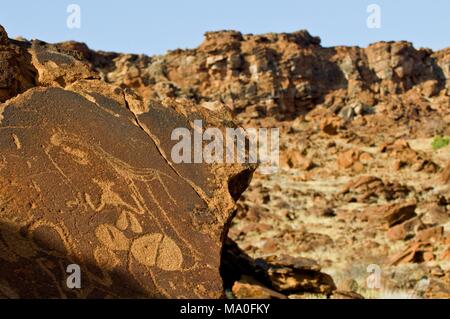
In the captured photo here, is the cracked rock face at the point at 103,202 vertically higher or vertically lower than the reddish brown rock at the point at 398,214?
higher

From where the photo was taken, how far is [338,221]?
14945mm

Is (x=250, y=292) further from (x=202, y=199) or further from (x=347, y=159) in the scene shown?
(x=347, y=159)

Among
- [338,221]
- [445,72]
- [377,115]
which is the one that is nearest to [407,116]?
[377,115]

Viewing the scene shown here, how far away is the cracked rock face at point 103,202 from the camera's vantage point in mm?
3709

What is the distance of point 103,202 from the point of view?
13.3 ft

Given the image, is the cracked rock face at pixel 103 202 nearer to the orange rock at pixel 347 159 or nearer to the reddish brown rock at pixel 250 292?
the reddish brown rock at pixel 250 292

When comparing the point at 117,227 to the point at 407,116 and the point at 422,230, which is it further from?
the point at 407,116

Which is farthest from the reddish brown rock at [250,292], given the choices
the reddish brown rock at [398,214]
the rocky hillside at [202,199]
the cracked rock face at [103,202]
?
the reddish brown rock at [398,214]

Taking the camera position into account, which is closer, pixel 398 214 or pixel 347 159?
pixel 398 214

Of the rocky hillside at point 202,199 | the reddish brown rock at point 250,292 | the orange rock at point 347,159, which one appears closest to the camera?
the rocky hillside at point 202,199

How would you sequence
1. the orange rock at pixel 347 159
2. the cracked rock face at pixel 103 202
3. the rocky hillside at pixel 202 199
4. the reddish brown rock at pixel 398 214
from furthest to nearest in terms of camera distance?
the orange rock at pixel 347 159 < the reddish brown rock at pixel 398 214 < the rocky hillside at pixel 202 199 < the cracked rock face at pixel 103 202

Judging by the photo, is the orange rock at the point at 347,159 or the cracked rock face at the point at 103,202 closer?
the cracked rock face at the point at 103,202

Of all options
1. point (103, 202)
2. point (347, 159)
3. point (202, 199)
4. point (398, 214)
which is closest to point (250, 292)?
point (202, 199)

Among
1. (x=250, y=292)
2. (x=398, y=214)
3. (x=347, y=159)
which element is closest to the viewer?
(x=250, y=292)
